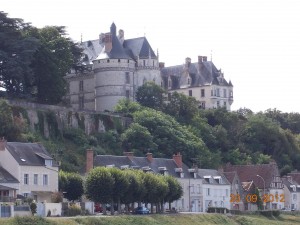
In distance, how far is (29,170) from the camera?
69312 millimetres

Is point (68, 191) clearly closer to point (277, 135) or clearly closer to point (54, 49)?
point (54, 49)

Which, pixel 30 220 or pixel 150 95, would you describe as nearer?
pixel 30 220

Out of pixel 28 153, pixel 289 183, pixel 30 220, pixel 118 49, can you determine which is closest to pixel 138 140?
pixel 118 49

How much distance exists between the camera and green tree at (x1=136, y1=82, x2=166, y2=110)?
10712 cm

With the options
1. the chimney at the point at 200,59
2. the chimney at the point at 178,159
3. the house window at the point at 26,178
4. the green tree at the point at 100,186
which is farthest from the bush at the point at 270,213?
the chimney at the point at 200,59

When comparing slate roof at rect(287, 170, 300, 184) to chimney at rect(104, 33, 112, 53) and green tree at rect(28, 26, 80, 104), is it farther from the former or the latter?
green tree at rect(28, 26, 80, 104)

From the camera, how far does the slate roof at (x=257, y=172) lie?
10056 centimetres

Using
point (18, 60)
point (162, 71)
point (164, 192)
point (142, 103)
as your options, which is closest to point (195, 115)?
point (142, 103)

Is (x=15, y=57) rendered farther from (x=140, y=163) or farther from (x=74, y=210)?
(x=74, y=210)

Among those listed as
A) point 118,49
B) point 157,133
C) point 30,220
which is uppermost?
point 118,49

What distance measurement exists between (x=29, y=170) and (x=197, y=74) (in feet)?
177

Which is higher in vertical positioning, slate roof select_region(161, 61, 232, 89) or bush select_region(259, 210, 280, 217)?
slate roof select_region(161, 61, 232, 89)

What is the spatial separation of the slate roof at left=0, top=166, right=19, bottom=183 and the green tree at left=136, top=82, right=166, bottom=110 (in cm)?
3992
